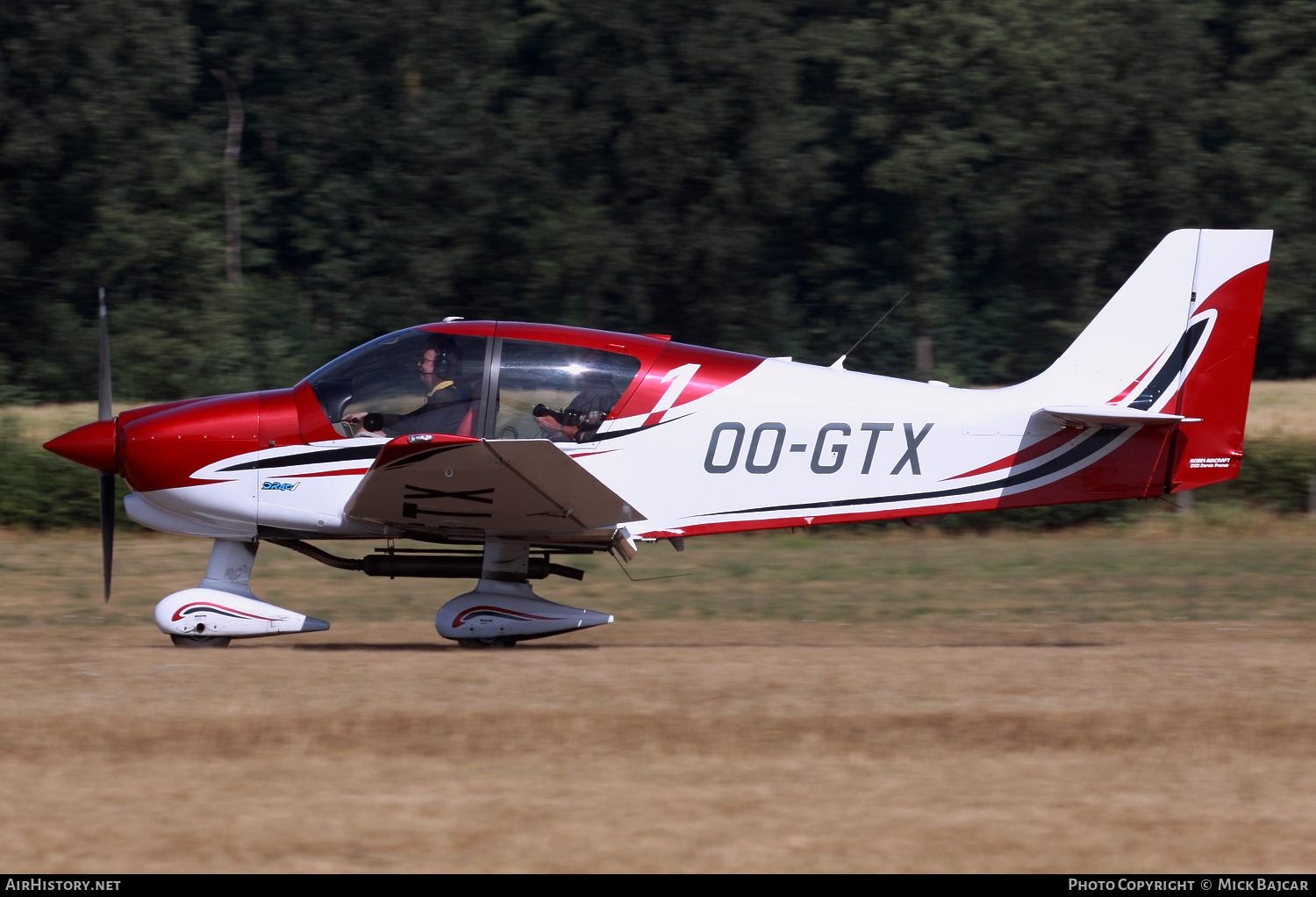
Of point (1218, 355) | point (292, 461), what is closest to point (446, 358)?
point (292, 461)

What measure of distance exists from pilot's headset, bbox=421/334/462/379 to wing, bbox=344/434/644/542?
0.49m

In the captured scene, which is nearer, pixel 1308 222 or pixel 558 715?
pixel 558 715

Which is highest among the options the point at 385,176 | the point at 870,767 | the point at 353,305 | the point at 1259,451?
the point at 870,767

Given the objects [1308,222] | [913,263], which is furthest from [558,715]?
[1308,222]

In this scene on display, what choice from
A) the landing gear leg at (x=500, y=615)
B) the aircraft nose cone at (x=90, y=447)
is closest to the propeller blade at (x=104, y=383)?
the aircraft nose cone at (x=90, y=447)

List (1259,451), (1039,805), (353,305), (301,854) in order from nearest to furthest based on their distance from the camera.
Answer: (301,854) → (1039,805) → (1259,451) → (353,305)

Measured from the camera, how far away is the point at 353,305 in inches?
1217

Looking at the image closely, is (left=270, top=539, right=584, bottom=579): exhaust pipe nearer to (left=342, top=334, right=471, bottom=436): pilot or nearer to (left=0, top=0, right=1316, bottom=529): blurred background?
(left=342, top=334, right=471, bottom=436): pilot

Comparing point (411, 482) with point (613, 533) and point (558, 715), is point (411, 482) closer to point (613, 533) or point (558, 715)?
point (613, 533)

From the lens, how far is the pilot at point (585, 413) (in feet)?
26.3

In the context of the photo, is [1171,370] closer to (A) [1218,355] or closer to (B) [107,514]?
(A) [1218,355]

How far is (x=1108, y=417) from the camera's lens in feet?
27.2

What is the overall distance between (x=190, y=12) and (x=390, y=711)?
32.1 m

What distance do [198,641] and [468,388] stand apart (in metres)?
2.27
